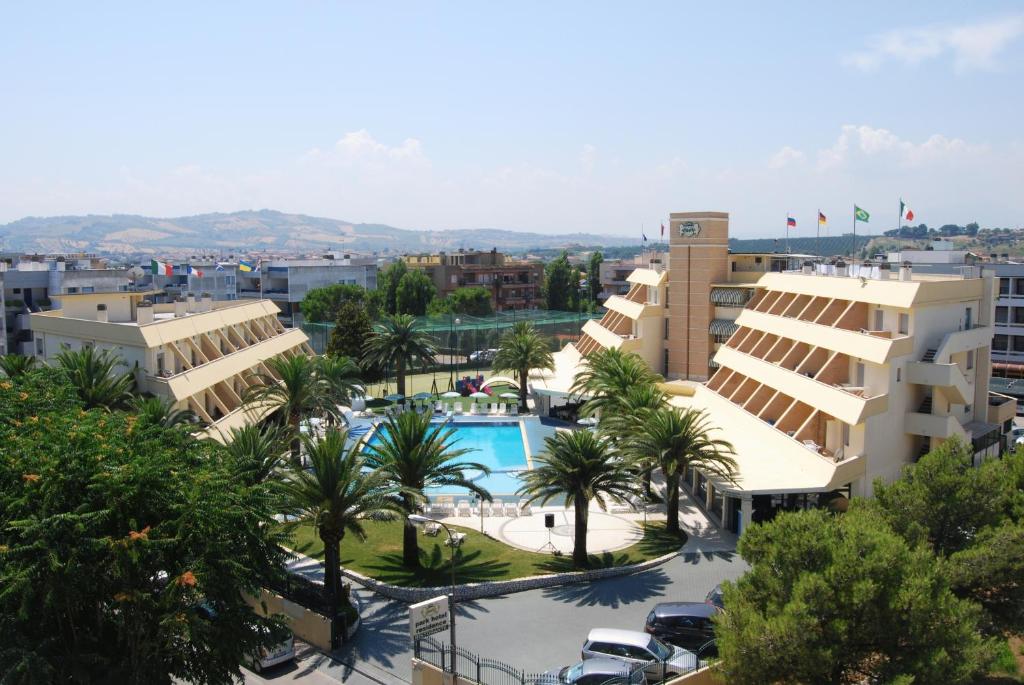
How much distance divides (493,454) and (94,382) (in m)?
22.6

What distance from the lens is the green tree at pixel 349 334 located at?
6694 cm

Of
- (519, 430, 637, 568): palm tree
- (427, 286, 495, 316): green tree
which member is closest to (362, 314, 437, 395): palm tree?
(519, 430, 637, 568): palm tree

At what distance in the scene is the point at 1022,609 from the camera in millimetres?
19688

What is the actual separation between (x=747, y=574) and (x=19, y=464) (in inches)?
663

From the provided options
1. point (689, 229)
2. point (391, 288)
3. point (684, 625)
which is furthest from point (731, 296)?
point (391, 288)

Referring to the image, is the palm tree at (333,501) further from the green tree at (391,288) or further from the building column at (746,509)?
→ the green tree at (391,288)

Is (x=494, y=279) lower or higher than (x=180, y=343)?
higher

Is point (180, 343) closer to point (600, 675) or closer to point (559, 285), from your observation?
point (600, 675)

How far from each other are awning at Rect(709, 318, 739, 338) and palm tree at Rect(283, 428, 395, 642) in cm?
3252

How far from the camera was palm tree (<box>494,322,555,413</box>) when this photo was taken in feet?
191

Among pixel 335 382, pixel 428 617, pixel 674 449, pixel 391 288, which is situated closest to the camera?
pixel 428 617

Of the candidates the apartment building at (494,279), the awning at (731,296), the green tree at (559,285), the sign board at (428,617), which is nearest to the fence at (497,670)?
the sign board at (428,617)

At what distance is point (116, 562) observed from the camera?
18.1m

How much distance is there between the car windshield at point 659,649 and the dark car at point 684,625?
1.20 meters
